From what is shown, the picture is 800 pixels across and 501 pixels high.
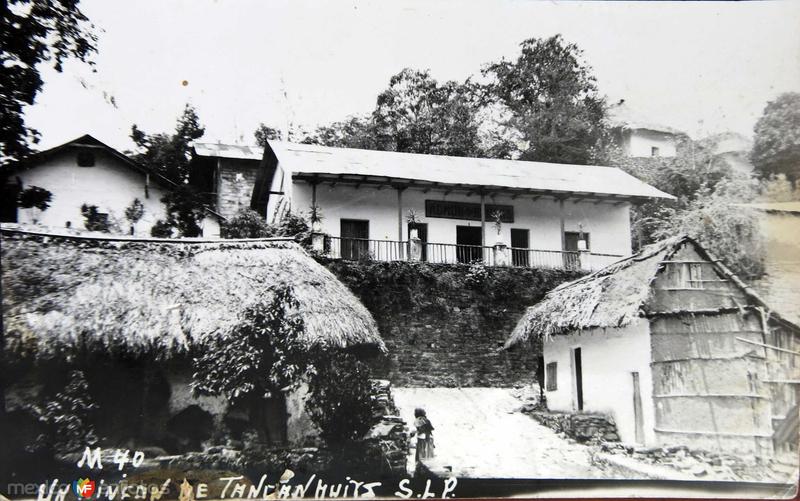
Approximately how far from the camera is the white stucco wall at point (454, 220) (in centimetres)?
514

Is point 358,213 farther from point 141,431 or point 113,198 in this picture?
point 141,431

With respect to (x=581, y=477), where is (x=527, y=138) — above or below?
above

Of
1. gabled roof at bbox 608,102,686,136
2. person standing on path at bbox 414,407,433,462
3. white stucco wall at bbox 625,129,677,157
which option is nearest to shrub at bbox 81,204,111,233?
person standing on path at bbox 414,407,433,462

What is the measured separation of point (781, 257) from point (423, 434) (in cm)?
288

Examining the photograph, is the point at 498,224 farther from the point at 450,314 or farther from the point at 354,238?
the point at 354,238

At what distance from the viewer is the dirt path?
14.6ft

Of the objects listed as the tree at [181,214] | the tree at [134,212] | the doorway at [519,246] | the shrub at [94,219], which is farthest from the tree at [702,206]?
the shrub at [94,219]

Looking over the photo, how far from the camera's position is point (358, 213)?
5.12 meters

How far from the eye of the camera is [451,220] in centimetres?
530

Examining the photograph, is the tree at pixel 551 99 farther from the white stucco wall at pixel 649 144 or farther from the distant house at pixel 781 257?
the distant house at pixel 781 257

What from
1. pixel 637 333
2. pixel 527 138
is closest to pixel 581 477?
pixel 637 333

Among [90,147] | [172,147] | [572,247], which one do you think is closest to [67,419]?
[90,147]

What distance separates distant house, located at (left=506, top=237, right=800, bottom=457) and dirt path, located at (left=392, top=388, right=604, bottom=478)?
1.12ft

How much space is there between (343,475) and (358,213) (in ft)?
6.02
